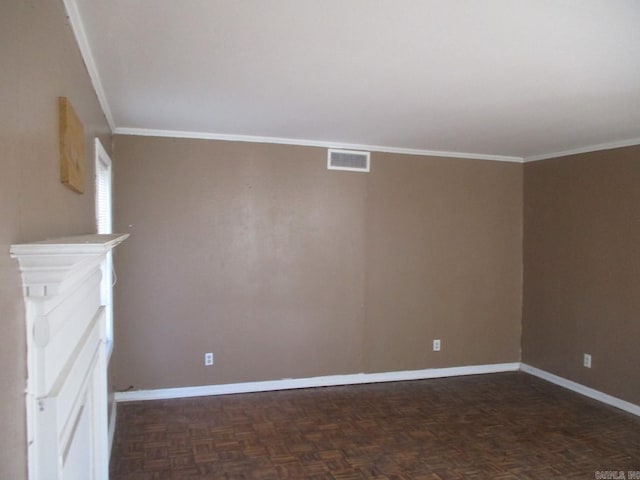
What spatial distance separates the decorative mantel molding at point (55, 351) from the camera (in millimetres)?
947

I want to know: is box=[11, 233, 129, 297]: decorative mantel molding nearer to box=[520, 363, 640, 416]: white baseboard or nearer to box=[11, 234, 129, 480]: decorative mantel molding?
box=[11, 234, 129, 480]: decorative mantel molding

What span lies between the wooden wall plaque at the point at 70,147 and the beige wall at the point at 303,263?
83.0 inches

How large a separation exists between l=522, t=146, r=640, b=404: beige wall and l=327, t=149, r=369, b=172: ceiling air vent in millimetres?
1893

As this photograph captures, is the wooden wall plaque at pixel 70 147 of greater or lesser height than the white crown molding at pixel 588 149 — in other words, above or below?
below

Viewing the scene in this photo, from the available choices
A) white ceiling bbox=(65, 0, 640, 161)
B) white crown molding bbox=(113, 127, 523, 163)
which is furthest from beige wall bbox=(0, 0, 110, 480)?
white crown molding bbox=(113, 127, 523, 163)

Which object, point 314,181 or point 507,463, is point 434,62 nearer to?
point 314,181

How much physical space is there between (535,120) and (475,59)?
1390 mm

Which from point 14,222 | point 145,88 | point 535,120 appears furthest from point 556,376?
point 14,222

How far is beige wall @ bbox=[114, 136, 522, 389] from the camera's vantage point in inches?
151

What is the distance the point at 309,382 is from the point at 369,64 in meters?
3.07

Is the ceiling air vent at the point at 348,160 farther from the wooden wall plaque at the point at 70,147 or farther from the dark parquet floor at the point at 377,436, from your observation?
the wooden wall plaque at the point at 70,147

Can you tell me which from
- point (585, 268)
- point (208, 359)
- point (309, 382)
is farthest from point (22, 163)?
point (585, 268)

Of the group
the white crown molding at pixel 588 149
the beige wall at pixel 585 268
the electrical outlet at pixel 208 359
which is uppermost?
the white crown molding at pixel 588 149

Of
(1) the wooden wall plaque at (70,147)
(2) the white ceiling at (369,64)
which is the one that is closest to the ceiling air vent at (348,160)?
(2) the white ceiling at (369,64)
